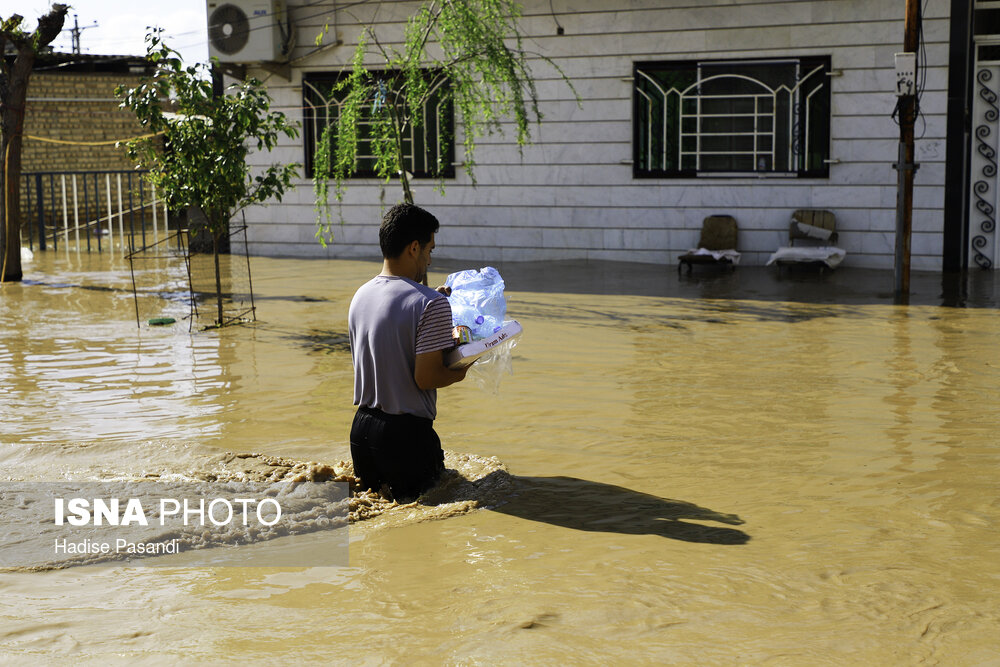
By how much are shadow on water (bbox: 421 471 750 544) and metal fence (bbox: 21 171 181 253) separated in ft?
40.5

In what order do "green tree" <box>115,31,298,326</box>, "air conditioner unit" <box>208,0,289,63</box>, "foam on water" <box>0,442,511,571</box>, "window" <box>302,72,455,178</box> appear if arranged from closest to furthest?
"foam on water" <box>0,442,511,571</box>, "green tree" <box>115,31,298,326</box>, "air conditioner unit" <box>208,0,289,63</box>, "window" <box>302,72,455,178</box>

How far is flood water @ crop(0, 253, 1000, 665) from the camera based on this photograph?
348 cm

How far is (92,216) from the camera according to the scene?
24.9m

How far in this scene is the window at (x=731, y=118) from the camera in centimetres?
1433

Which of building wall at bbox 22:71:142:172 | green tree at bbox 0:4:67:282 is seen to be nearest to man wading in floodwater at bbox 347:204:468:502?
green tree at bbox 0:4:67:282

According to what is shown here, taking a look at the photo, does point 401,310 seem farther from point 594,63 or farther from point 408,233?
point 594,63

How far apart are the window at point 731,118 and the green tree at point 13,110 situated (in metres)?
7.90

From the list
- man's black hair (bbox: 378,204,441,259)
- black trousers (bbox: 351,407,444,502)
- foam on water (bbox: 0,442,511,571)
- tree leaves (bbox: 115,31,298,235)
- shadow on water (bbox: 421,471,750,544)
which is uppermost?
tree leaves (bbox: 115,31,298,235)

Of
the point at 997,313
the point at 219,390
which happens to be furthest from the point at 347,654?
the point at 997,313

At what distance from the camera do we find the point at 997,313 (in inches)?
407

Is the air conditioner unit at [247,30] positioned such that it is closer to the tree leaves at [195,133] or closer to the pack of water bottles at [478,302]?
the tree leaves at [195,133]

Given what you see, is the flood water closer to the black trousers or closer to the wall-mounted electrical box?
the black trousers

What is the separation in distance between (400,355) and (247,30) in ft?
41.3

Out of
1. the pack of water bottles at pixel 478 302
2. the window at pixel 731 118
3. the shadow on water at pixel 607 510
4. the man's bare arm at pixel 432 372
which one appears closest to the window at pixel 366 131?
the window at pixel 731 118
